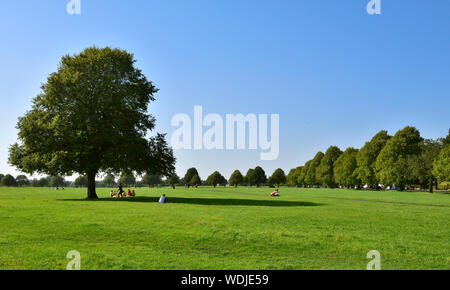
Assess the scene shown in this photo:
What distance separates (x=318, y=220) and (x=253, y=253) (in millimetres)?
10135

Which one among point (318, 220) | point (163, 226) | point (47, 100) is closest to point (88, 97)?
point (47, 100)

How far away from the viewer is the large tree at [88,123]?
40500 millimetres

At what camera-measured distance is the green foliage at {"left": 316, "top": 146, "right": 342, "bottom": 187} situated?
448 feet

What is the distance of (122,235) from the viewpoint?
51.0 ft

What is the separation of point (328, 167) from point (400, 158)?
167 ft

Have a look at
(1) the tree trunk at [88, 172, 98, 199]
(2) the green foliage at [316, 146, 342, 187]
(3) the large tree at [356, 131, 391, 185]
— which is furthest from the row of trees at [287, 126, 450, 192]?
(1) the tree trunk at [88, 172, 98, 199]

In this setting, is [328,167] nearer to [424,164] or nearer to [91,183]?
[424,164]

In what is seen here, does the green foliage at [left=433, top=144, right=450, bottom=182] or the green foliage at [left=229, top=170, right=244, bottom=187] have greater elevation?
the green foliage at [left=433, top=144, right=450, bottom=182]

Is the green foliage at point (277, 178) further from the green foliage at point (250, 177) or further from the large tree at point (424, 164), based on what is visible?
the large tree at point (424, 164)

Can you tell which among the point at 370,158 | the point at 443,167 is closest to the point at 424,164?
the point at 443,167

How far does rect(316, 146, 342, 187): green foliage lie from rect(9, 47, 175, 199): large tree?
10377cm

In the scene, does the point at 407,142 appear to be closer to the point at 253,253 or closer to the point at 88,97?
the point at 88,97

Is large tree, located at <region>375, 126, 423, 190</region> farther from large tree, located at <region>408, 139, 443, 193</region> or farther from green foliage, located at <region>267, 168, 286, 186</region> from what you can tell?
green foliage, located at <region>267, 168, 286, 186</region>

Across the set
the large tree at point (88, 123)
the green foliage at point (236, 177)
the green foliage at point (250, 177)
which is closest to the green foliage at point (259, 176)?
the green foliage at point (250, 177)
